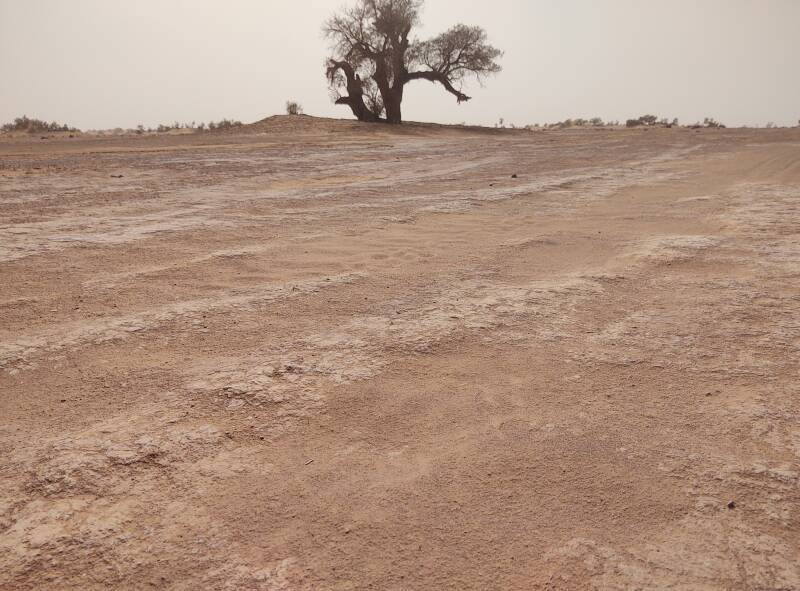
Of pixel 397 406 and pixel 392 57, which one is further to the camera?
pixel 392 57

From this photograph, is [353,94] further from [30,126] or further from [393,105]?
[30,126]

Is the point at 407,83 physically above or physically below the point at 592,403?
above

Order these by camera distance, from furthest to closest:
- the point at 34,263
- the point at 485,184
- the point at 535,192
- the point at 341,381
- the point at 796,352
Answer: the point at 485,184 → the point at 535,192 → the point at 34,263 → the point at 796,352 → the point at 341,381

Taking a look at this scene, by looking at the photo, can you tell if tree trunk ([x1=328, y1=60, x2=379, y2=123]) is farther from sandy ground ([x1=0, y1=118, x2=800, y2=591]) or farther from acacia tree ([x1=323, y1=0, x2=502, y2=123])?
sandy ground ([x1=0, y1=118, x2=800, y2=591])

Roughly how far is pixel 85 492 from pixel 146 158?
8.10 meters

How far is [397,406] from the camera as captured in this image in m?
1.95

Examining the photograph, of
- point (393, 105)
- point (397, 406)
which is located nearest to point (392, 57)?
point (393, 105)

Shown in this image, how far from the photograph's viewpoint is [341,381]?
208 centimetres

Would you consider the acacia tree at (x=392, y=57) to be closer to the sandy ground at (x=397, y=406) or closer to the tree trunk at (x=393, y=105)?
the tree trunk at (x=393, y=105)

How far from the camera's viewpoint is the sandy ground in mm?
1337

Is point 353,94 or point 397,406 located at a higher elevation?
point 353,94

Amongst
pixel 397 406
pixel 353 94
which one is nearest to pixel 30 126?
pixel 353 94

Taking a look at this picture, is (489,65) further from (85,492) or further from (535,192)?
(85,492)

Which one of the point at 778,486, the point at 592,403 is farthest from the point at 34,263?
the point at 778,486
